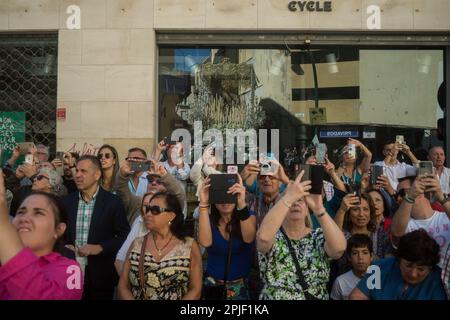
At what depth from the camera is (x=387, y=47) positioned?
28.6 feet

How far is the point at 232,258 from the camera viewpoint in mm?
4035

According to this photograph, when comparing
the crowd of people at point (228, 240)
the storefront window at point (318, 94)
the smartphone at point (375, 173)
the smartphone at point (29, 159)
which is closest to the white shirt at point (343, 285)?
the crowd of people at point (228, 240)

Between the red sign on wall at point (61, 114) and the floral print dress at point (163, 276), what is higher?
the red sign on wall at point (61, 114)

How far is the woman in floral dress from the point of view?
341 centimetres

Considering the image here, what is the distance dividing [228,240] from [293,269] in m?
0.72

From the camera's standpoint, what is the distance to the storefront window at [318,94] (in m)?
8.71

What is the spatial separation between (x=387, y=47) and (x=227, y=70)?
2.95 metres

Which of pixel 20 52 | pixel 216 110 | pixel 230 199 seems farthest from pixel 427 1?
pixel 20 52

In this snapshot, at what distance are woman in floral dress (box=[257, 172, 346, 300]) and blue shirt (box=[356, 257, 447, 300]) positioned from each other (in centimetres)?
33

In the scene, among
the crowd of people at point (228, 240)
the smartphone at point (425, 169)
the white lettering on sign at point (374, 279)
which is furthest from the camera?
the smartphone at point (425, 169)

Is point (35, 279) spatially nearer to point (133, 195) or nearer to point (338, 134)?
point (133, 195)

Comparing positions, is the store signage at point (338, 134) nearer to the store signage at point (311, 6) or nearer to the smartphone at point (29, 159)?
the store signage at point (311, 6)

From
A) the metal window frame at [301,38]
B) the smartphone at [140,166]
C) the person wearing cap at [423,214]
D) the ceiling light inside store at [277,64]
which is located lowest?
the person wearing cap at [423,214]

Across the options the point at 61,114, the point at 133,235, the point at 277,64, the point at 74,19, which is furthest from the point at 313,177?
the point at 74,19
